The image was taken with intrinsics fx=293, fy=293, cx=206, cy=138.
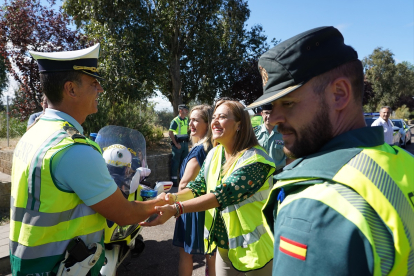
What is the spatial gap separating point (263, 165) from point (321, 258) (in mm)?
1505

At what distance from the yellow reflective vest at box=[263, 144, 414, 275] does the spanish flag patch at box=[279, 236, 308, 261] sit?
104 mm

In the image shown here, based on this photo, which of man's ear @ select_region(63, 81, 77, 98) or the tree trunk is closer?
man's ear @ select_region(63, 81, 77, 98)

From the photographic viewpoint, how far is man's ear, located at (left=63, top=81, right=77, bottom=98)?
5.71ft

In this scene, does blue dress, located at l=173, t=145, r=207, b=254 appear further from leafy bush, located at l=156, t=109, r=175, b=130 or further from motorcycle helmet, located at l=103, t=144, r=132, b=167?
leafy bush, located at l=156, t=109, r=175, b=130

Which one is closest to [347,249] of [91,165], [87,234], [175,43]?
→ [91,165]

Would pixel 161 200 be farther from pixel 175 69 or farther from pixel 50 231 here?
pixel 175 69

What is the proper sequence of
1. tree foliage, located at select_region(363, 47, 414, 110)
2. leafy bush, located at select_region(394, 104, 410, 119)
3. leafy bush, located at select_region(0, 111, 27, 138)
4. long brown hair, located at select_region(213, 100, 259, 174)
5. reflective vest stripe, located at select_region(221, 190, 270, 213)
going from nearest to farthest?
reflective vest stripe, located at select_region(221, 190, 270, 213) < long brown hair, located at select_region(213, 100, 259, 174) < leafy bush, located at select_region(0, 111, 27, 138) < leafy bush, located at select_region(394, 104, 410, 119) < tree foliage, located at select_region(363, 47, 414, 110)

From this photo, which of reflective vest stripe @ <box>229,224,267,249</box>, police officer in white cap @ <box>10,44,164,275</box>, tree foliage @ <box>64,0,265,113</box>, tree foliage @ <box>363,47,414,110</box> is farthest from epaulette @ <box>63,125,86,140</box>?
tree foliage @ <box>363,47,414,110</box>

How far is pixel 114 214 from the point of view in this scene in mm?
1667


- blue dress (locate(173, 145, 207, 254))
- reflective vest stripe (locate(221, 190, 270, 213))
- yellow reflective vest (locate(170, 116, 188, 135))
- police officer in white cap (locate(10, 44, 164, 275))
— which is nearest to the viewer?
police officer in white cap (locate(10, 44, 164, 275))

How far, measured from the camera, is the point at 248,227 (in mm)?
2135

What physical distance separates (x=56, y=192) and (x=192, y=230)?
1871 mm

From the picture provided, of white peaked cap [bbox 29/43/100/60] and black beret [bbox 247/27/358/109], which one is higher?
white peaked cap [bbox 29/43/100/60]

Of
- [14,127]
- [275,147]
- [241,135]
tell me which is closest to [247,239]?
[241,135]
